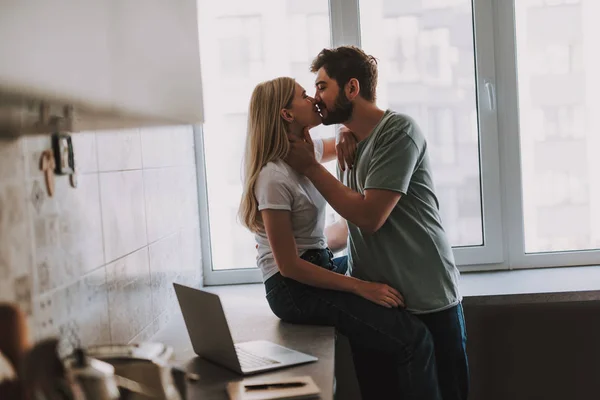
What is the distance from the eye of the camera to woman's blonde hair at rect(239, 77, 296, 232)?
202 centimetres

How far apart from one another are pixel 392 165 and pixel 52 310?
96 centimetres

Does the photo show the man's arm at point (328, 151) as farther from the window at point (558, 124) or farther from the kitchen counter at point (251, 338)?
the window at point (558, 124)

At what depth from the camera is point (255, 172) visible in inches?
79.1

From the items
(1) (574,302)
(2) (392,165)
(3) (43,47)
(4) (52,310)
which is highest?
(3) (43,47)

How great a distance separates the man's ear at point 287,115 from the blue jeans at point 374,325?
1.44ft

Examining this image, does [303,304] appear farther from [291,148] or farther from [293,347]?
[291,148]

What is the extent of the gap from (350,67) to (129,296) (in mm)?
886

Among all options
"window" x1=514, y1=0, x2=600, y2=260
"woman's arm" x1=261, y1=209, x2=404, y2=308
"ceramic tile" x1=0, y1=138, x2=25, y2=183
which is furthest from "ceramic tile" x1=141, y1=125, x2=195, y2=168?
"window" x1=514, y1=0, x2=600, y2=260

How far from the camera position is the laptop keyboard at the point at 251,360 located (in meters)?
1.57

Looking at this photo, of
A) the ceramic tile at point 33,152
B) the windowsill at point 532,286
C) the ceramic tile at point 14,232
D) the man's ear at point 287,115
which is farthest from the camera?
the windowsill at point 532,286

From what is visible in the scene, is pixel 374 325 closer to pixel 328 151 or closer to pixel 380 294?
pixel 380 294

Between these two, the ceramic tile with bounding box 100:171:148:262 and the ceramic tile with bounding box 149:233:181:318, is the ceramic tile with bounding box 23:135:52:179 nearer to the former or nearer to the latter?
the ceramic tile with bounding box 100:171:148:262

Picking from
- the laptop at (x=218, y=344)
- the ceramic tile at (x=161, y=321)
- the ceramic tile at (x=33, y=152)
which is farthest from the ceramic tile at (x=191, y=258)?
the ceramic tile at (x=33, y=152)

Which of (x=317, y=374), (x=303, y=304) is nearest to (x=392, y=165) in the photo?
(x=303, y=304)
